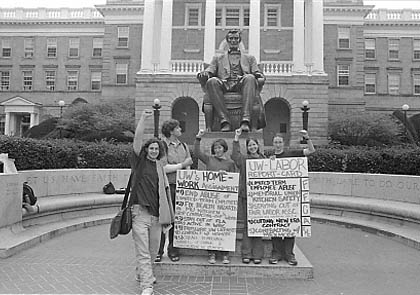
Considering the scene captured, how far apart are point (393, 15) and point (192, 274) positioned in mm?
55312

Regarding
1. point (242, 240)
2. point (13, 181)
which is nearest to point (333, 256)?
point (242, 240)

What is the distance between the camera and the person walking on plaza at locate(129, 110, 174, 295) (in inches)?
207

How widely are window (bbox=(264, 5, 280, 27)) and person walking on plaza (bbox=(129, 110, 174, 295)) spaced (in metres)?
41.4

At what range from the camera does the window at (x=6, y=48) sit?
187 feet

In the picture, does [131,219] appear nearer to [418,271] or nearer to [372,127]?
[418,271]

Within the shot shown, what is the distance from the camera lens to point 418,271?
258 inches

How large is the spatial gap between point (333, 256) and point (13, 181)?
6144mm

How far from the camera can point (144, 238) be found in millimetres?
5266

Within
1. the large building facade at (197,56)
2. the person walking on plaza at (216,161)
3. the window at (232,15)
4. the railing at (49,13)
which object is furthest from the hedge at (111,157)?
the railing at (49,13)

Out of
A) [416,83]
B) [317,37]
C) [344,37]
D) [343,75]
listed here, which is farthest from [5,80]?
[416,83]

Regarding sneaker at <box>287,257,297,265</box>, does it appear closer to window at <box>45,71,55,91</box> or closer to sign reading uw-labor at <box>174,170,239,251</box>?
sign reading uw-labor at <box>174,170,239,251</box>

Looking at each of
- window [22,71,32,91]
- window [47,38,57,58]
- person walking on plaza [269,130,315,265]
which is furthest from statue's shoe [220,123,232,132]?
window [22,71,32,91]

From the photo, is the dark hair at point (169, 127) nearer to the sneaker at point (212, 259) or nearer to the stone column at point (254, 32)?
the sneaker at point (212, 259)

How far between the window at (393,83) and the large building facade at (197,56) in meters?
0.12
